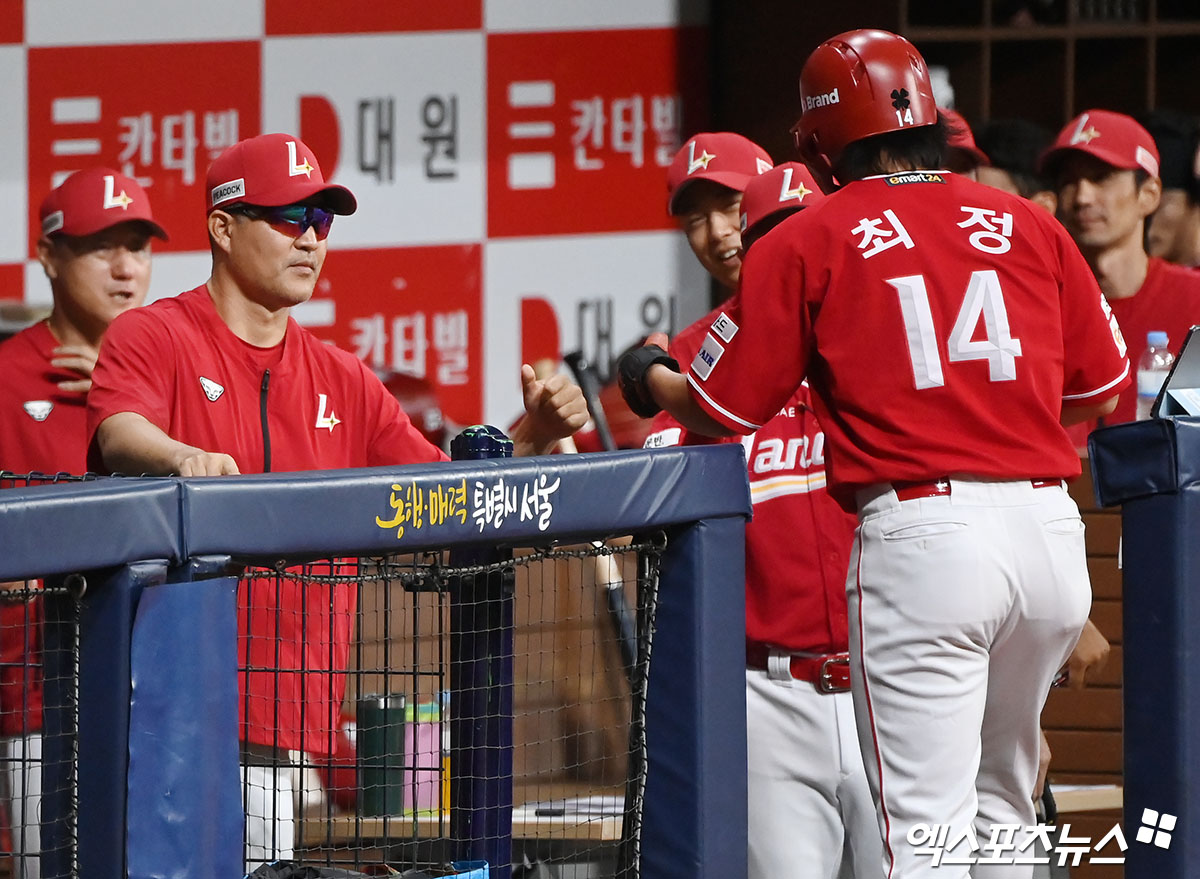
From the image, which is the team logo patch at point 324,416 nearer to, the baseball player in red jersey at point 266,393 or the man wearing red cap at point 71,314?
the baseball player in red jersey at point 266,393

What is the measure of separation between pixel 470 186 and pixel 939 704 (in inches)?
141

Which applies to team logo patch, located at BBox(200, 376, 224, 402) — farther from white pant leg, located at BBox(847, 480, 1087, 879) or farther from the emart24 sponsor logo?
white pant leg, located at BBox(847, 480, 1087, 879)

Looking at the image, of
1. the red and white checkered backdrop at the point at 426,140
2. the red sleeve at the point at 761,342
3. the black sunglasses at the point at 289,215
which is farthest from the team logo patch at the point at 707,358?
the red and white checkered backdrop at the point at 426,140

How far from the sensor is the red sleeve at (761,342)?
214 cm

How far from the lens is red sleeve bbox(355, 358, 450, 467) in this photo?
9.05 feet

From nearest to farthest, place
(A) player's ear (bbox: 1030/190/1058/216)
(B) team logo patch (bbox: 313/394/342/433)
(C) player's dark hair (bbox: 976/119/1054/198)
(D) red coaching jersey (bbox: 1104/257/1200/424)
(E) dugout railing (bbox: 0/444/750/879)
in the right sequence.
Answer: (E) dugout railing (bbox: 0/444/750/879), (B) team logo patch (bbox: 313/394/342/433), (D) red coaching jersey (bbox: 1104/257/1200/424), (A) player's ear (bbox: 1030/190/1058/216), (C) player's dark hair (bbox: 976/119/1054/198)

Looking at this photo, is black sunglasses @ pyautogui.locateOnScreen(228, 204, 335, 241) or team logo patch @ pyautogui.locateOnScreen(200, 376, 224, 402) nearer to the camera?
team logo patch @ pyautogui.locateOnScreen(200, 376, 224, 402)

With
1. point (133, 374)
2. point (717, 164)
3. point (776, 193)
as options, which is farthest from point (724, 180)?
point (133, 374)

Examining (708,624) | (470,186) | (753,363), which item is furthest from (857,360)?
(470,186)

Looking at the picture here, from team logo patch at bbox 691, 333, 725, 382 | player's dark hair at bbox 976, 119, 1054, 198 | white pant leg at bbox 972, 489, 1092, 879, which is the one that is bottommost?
white pant leg at bbox 972, 489, 1092, 879

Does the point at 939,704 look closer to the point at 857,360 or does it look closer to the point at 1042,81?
the point at 857,360

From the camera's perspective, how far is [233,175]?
2.69m

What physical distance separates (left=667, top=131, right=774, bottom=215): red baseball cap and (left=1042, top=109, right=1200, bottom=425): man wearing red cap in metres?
1.05

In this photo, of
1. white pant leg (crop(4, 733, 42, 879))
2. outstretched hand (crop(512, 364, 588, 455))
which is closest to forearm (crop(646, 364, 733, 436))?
outstretched hand (crop(512, 364, 588, 455))
